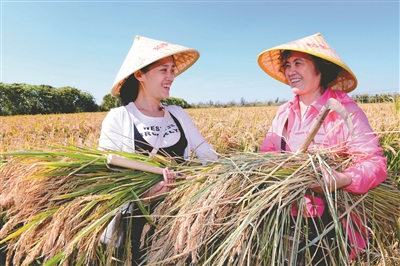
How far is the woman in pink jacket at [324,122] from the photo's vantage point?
130 cm

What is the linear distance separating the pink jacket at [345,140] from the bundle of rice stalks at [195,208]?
64 millimetres

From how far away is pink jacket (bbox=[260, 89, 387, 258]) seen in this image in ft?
4.22

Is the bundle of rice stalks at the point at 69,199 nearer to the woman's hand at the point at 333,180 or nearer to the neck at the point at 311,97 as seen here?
the woman's hand at the point at 333,180

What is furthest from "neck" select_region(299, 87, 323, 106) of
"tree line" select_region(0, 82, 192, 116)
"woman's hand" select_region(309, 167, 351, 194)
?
"tree line" select_region(0, 82, 192, 116)

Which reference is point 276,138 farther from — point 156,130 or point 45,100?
point 45,100

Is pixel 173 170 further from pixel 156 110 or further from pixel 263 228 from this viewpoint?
pixel 156 110

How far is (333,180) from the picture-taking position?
1209 millimetres

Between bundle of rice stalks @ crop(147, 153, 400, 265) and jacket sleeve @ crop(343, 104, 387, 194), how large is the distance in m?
0.05

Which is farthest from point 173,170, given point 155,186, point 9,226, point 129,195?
point 9,226

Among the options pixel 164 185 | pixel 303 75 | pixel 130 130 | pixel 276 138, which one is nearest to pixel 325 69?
pixel 303 75

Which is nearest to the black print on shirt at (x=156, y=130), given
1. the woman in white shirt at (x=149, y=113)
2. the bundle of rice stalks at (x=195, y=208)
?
the woman in white shirt at (x=149, y=113)

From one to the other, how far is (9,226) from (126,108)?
0.95m

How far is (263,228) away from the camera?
3.73 feet

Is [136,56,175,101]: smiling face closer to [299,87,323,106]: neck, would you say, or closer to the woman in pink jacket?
the woman in pink jacket
